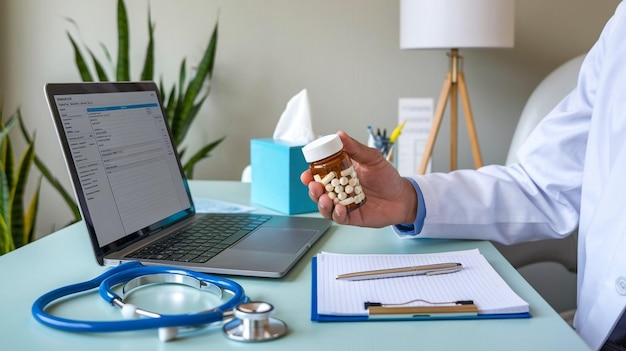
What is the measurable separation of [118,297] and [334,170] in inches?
11.3

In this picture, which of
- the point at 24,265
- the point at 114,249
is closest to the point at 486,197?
the point at 114,249

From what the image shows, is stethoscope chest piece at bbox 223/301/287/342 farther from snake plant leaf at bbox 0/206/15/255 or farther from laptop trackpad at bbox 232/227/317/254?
snake plant leaf at bbox 0/206/15/255

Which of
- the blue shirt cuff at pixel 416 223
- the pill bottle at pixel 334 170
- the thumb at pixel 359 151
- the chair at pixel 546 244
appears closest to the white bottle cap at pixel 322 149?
the pill bottle at pixel 334 170

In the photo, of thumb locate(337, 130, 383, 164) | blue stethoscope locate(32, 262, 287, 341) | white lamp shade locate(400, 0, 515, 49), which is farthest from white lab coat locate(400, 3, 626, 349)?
white lamp shade locate(400, 0, 515, 49)

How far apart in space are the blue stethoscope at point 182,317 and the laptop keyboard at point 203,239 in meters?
0.11

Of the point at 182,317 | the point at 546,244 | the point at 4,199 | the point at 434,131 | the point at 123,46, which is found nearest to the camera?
the point at 182,317

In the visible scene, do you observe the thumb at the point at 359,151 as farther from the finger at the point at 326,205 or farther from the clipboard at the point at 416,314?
the clipboard at the point at 416,314

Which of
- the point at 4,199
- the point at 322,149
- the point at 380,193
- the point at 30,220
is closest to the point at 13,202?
the point at 4,199

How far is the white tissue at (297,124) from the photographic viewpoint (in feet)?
4.13

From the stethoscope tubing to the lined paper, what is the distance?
0.35ft

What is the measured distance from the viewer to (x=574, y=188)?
1072 mm

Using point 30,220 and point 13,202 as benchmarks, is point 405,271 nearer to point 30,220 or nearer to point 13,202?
point 13,202

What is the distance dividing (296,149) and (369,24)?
4.34ft

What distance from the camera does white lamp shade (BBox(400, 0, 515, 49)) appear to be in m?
1.88
